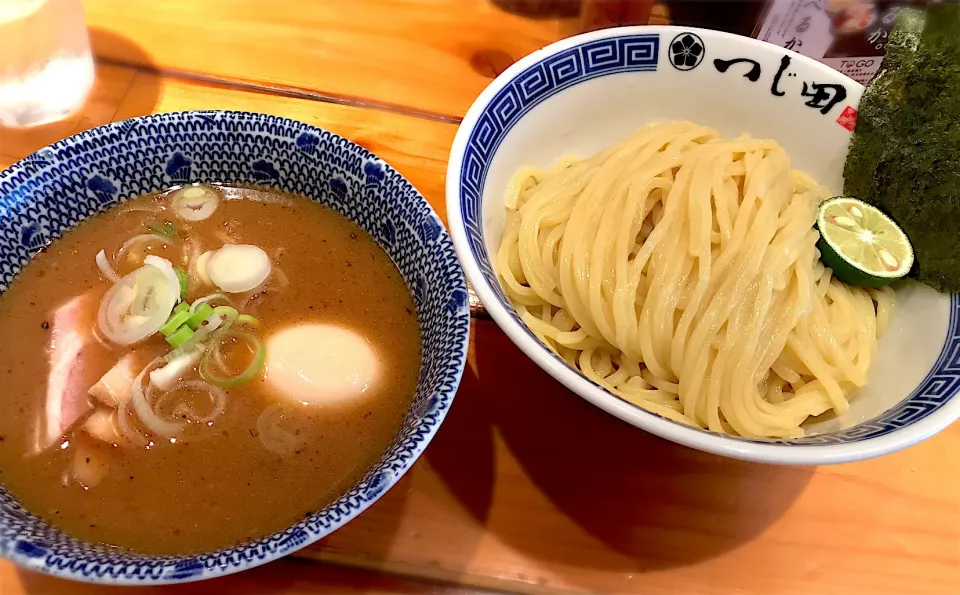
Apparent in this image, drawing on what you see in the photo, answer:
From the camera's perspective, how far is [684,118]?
5.90ft

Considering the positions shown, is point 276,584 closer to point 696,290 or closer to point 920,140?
point 696,290

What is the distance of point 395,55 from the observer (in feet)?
6.94

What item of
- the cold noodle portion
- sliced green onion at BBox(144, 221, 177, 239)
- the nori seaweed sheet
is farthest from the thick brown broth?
the nori seaweed sheet

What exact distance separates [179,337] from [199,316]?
0.17ft

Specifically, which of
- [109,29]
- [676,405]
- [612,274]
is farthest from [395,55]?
[676,405]

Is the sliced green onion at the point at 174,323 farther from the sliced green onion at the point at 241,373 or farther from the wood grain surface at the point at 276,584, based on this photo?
the wood grain surface at the point at 276,584

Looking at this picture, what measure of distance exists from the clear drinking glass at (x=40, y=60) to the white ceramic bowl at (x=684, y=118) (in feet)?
3.84

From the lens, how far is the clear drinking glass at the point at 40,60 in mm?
1706

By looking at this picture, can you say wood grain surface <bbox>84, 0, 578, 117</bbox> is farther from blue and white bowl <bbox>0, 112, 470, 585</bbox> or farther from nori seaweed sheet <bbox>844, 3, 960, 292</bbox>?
nori seaweed sheet <bbox>844, 3, 960, 292</bbox>

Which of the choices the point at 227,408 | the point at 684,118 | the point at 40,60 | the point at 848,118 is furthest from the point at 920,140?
the point at 40,60

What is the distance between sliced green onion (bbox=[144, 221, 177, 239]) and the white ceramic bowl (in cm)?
→ 56

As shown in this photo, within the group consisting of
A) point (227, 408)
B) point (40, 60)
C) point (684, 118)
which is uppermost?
point (684, 118)

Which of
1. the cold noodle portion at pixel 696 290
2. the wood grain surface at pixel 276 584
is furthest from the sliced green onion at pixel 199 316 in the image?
the cold noodle portion at pixel 696 290

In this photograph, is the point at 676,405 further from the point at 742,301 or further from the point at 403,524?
the point at 403,524
